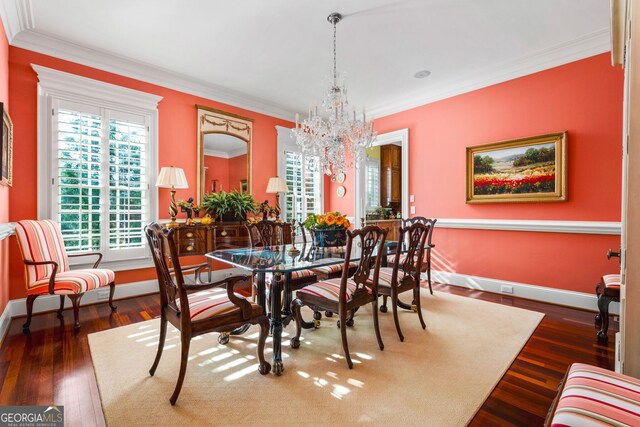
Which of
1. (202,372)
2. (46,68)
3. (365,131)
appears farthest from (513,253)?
(46,68)

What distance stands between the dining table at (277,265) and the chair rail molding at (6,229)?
176cm

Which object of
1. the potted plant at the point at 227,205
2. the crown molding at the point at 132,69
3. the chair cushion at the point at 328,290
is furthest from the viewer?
the potted plant at the point at 227,205

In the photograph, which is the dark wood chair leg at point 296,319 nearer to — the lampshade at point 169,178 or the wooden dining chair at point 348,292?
the wooden dining chair at point 348,292

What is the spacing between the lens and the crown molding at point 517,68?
3.30m

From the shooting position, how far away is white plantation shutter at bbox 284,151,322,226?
5.65 m

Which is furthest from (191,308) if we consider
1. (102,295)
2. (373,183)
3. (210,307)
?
(373,183)

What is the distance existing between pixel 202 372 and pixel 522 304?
11.7 ft

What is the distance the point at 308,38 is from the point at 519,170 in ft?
9.98

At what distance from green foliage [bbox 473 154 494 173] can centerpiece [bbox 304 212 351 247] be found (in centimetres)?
249

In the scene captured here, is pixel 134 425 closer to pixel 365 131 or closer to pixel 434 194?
pixel 365 131

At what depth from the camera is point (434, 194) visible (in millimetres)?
4734

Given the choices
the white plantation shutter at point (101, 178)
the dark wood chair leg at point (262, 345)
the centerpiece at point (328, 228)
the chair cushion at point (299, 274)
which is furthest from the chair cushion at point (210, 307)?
the white plantation shutter at point (101, 178)

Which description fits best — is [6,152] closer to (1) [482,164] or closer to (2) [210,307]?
(2) [210,307]

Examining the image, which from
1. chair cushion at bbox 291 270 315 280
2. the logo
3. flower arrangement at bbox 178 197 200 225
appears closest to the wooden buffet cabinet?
flower arrangement at bbox 178 197 200 225
